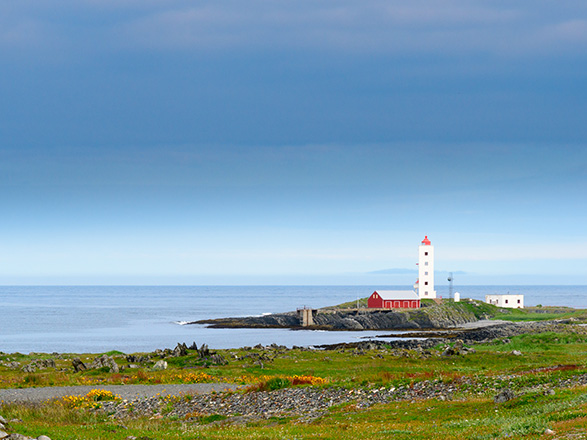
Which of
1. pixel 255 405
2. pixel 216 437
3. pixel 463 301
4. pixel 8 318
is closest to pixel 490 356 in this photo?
pixel 255 405

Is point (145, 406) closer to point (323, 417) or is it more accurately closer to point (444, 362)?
point (323, 417)

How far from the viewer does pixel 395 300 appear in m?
152

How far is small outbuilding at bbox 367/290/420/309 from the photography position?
150750mm

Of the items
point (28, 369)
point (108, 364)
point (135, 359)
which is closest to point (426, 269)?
point (135, 359)

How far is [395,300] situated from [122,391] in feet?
386

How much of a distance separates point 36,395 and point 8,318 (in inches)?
6288

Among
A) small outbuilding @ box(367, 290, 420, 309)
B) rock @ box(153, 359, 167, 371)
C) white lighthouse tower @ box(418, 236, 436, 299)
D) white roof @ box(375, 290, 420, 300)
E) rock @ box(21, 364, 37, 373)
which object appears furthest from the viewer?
white lighthouse tower @ box(418, 236, 436, 299)

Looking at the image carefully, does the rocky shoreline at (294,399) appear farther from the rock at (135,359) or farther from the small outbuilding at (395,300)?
the small outbuilding at (395,300)

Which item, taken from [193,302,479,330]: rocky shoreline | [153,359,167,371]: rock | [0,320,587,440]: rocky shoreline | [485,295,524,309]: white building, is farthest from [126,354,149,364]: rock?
[485,295,524,309]: white building

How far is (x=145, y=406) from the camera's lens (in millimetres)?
33812

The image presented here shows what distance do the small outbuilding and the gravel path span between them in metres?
111

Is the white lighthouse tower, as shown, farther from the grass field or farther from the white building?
the grass field

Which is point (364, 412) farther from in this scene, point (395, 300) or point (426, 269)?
point (426, 269)

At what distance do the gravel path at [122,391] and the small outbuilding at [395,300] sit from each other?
365ft
